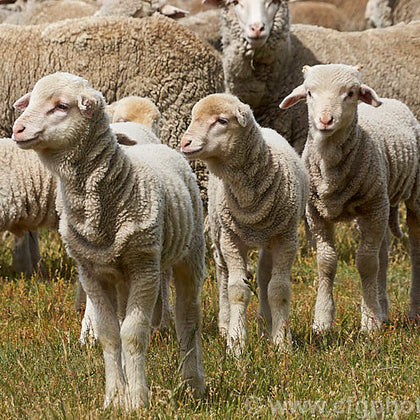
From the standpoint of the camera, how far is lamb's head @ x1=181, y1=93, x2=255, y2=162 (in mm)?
4047

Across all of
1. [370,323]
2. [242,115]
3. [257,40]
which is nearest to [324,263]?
[370,323]

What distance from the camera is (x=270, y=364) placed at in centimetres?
394

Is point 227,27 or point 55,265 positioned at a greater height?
point 227,27

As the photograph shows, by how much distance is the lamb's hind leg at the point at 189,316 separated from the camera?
146 inches

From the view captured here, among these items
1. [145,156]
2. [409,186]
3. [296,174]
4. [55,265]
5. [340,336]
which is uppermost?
[145,156]

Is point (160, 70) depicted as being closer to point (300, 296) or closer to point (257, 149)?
point (300, 296)

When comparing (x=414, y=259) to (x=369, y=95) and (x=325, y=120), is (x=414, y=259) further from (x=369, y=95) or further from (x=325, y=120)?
(x=325, y=120)

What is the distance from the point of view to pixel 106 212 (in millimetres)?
3416

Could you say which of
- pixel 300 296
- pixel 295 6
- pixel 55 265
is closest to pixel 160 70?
pixel 55 265

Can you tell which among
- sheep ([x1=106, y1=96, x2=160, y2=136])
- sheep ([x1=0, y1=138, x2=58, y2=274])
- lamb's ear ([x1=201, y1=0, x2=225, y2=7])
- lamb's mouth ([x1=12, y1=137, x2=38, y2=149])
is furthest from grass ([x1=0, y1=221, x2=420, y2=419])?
lamb's ear ([x1=201, y1=0, x2=225, y2=7])

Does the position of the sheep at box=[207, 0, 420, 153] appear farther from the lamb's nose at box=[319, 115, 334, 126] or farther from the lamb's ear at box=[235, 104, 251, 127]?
the lamb's ear at box=[235, 104, 251, 127]

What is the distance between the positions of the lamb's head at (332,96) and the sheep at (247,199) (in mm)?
277

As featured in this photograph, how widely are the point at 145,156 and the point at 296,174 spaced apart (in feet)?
3.40

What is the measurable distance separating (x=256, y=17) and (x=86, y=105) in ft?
13.4
